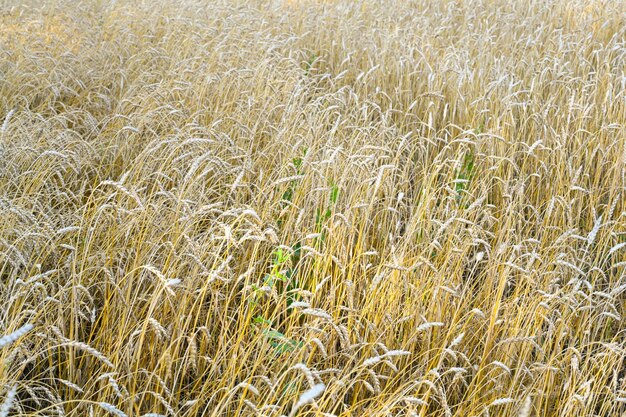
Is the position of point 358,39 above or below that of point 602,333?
above

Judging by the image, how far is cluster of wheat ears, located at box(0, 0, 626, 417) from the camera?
177 cm

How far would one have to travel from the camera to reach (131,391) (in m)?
1.71

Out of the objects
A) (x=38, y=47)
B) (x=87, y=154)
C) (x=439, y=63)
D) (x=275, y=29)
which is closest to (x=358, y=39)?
(x=275, y=29)

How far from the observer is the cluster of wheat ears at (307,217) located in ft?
5.80

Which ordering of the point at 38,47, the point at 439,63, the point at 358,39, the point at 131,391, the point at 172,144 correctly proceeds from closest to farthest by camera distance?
the point at 131,391 < the point at 172,144 < the point at 439,63 < the point at 38,47 < the point at 358,39

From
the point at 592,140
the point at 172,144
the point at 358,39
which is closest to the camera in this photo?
the point at 172,144

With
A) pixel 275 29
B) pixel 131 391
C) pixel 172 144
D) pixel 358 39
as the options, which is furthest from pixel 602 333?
pixel 275 29

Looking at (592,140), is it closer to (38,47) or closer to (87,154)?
(87,154)

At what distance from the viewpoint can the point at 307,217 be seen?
2.48 metres

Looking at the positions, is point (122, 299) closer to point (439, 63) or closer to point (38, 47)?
point (439, 63)

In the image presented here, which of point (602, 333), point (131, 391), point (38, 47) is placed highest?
point (38, 47)

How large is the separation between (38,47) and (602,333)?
3999 mm

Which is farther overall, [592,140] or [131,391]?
[592,140]

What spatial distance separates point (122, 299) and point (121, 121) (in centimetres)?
166
